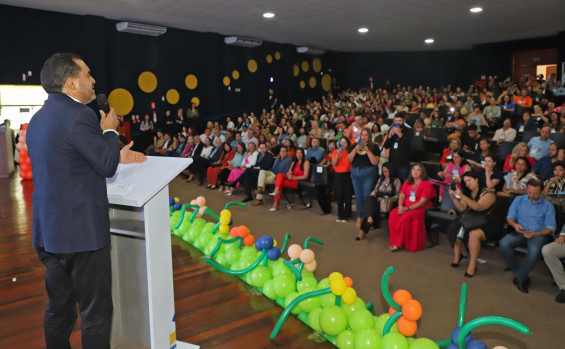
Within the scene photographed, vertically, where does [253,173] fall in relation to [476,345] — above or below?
above

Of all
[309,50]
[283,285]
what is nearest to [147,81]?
[309,50]

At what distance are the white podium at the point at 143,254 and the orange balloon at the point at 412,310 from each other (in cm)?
118

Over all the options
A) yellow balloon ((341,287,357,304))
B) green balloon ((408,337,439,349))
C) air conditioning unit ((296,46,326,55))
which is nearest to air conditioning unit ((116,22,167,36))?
air conditioning unit ((296,46,326,55))

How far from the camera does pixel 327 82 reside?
19.0 meters

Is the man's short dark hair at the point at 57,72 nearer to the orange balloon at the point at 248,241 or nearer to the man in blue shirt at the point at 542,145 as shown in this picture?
the orange balloon at the point at 248,241

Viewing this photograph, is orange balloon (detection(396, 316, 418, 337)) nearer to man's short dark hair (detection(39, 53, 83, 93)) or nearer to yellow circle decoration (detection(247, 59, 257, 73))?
man's short dark hair (detection(39, 53, 83, 93))

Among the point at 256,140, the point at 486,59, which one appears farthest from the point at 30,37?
the point at 486,59

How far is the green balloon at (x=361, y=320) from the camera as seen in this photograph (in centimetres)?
255

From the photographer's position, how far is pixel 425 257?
4812 millimetres

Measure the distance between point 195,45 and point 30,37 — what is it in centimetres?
482

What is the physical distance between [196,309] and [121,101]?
10.5 metres

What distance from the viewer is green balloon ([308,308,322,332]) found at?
2703mm

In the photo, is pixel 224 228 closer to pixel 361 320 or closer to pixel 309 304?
pixel 309 304

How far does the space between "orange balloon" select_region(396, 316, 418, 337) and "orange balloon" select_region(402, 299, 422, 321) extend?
0.03 m
